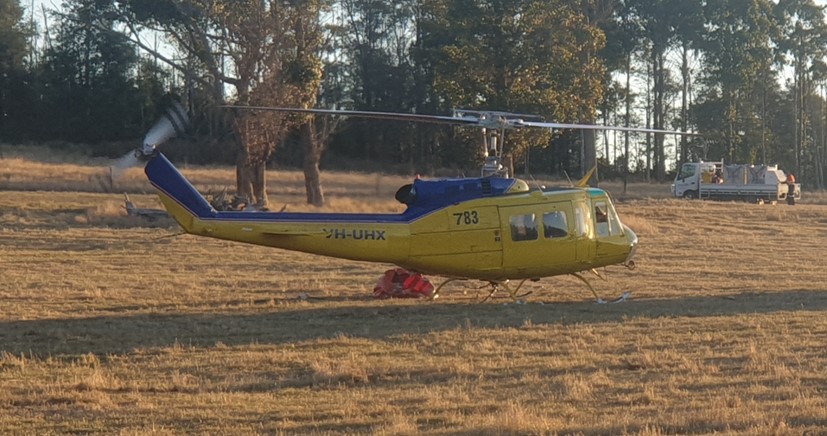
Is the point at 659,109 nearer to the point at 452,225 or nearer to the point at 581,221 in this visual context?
the point at 581,221

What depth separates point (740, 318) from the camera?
48.7 feet

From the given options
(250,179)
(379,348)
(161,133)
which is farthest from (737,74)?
(379,348)

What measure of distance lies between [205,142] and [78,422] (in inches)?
1932

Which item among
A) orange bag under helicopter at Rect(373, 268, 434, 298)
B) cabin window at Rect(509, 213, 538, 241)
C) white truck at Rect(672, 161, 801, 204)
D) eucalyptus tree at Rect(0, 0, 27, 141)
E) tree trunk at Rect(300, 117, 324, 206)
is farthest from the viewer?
eucalyptus tree at Rect(0, 0, 27, 141)

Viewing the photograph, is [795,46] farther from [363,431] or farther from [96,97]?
[363,431]

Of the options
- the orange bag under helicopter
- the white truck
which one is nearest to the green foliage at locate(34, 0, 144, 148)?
the white truck

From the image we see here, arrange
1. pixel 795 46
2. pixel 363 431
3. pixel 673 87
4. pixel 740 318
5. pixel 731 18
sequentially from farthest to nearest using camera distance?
pixel 673 87, pixel 795 46, pixel 731 18, pixel 740 318, pixel 363 431

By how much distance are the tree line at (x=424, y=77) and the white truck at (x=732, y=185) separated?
3635mm

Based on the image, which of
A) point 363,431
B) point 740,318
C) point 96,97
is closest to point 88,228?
point 740,318

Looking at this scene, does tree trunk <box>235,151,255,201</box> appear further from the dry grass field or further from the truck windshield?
the truck windshield

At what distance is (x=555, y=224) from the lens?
16.4 m

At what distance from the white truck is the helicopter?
128 ft

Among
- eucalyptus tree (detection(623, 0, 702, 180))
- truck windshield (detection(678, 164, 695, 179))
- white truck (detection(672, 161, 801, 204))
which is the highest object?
eucalyptus tree (detection(623, 0, 702, 180))

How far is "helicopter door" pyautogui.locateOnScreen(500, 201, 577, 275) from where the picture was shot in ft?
53.3
